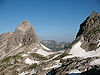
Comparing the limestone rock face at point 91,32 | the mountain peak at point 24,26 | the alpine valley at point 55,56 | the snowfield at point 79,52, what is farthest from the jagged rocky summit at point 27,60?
the limestone rock face at point 91,32

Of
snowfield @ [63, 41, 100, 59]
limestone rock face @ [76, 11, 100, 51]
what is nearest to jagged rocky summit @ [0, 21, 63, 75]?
snowfield @ [63, 41, 100, 59]

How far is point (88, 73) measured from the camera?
50531mm

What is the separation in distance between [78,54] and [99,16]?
4424cm

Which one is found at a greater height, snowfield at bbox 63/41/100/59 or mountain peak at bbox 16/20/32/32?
mountain peak at bbox 16/20/32/32

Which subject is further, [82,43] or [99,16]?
[99,16]

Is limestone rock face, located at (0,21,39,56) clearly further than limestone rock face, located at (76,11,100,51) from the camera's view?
Yes

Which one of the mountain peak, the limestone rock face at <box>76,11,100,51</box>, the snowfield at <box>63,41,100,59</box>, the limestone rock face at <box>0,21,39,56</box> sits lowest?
the snowfield at <box>63,41,100,59</box>

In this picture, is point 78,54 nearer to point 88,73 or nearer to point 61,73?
point 61,73

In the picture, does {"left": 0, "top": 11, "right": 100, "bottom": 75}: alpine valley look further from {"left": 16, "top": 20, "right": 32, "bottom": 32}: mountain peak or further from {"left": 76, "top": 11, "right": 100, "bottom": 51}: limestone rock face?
{"left": 16, "top": 20, "right": 32, "bottom": 32}: mountain peak

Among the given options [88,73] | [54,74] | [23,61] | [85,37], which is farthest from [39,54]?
[88,73]

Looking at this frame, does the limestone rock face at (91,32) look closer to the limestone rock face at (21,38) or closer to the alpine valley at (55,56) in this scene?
Answer: the alpine valley at (55,56)

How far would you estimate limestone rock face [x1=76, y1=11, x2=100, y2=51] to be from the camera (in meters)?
107

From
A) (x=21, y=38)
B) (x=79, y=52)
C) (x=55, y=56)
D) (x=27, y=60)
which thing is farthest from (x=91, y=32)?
(x=21, y=38)

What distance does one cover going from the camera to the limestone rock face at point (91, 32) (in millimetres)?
107250
